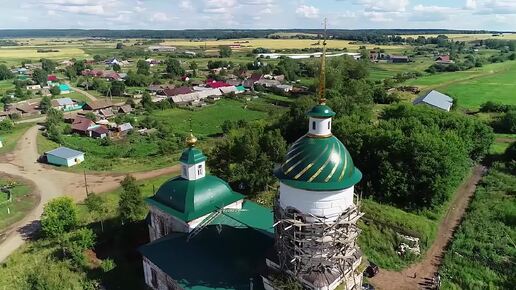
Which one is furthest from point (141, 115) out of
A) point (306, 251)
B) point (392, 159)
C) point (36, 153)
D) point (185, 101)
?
point (306, 251)

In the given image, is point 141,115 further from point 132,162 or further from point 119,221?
point 119,221

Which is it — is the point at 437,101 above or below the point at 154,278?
above

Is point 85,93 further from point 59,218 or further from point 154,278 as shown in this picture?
point 154,278

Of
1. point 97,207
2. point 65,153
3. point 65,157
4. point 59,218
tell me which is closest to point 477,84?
point 65,153

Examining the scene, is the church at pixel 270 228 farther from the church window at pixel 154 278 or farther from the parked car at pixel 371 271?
the parked car at pixel 371 271

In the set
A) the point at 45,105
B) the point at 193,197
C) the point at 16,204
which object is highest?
the point at 193,197
